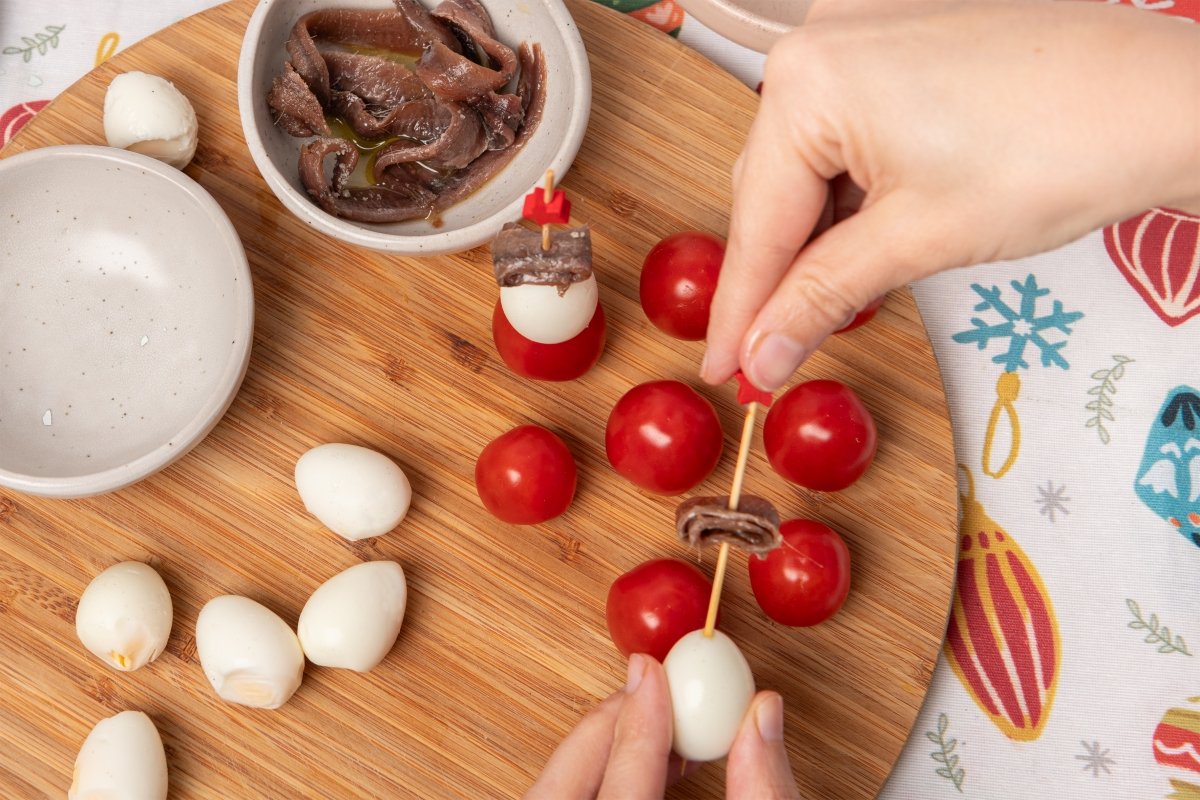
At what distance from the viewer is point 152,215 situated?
205 cm

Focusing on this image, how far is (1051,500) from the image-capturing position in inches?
85.4

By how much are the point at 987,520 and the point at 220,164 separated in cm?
196

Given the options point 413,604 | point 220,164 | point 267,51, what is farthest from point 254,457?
point 267,51

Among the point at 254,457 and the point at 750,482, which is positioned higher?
the point at 750,482

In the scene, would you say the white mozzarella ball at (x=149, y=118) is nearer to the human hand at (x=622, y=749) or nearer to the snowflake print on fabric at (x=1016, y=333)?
the human hand at (x=622, y=749)

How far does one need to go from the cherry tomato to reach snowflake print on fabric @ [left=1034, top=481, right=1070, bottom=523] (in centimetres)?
85

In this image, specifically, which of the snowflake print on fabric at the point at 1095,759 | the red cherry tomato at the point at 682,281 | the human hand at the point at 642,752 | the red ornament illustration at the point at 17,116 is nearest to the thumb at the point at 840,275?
the red cherry tomato at the point at 682,281

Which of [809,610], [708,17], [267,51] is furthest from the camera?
[708,17]

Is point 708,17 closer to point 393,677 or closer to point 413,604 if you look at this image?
point 413,604

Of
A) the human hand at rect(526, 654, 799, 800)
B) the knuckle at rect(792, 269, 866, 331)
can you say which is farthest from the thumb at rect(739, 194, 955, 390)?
the human hand at rect(526, 654, 799, 800)

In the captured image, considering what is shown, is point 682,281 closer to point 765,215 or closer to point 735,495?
point 765,215

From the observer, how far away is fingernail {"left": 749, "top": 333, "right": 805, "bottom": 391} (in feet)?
5.14

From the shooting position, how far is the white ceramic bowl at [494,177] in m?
1.91

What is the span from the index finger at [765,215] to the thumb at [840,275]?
0.04m
